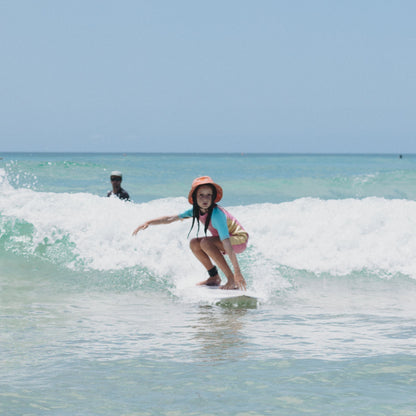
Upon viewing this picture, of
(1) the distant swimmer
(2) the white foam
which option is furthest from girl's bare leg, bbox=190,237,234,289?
(1) the distant swimmer

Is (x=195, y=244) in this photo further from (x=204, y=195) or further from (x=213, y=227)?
(x=204, y=195)

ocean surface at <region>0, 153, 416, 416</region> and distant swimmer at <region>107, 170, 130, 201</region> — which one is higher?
distant swimmer at <region>107, 170, 130, 201</region>

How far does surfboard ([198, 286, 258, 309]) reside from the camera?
6.13 metres

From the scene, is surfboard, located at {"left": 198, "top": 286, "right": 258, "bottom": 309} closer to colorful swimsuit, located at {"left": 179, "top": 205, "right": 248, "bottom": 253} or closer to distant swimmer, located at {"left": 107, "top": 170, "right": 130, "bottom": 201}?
colorful swimsuit, located at {"left": 179, "top": 205, "right": 248, "bottom": 253}

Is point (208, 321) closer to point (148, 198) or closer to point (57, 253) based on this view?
point (57, 253)

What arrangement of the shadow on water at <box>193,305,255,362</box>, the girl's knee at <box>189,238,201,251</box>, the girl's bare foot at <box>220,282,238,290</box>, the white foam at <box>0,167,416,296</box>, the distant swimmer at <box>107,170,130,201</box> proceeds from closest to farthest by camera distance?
the shadow on water at <box>193,305,255,362</box> → the girl's bare foot at <box>220,282,238,290</box> → the girl's knee at <box>189,238,201,251</box> → the white foam at <box>0,167,416,296</box> → the distant swimmer at <box>107,170,130,201</box>

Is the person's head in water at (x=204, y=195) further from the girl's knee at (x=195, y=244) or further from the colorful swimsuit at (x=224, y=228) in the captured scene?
the girl's knee at (x=195, y=244)

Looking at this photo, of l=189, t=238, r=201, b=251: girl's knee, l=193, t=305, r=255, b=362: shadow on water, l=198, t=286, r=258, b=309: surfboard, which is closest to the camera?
l=193, t=305, r=255, b=362: shadow on water

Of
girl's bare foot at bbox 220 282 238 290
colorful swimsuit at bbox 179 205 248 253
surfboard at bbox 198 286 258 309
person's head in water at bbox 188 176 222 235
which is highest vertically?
person's head in water at bbox 188 176 222 235

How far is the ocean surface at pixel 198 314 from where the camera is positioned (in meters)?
3.52

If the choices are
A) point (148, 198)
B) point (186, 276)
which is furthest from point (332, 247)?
point (148, 198)

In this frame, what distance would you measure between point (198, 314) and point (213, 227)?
3.34 feet

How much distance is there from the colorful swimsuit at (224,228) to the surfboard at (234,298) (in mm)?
457

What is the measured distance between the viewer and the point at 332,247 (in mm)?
9438
